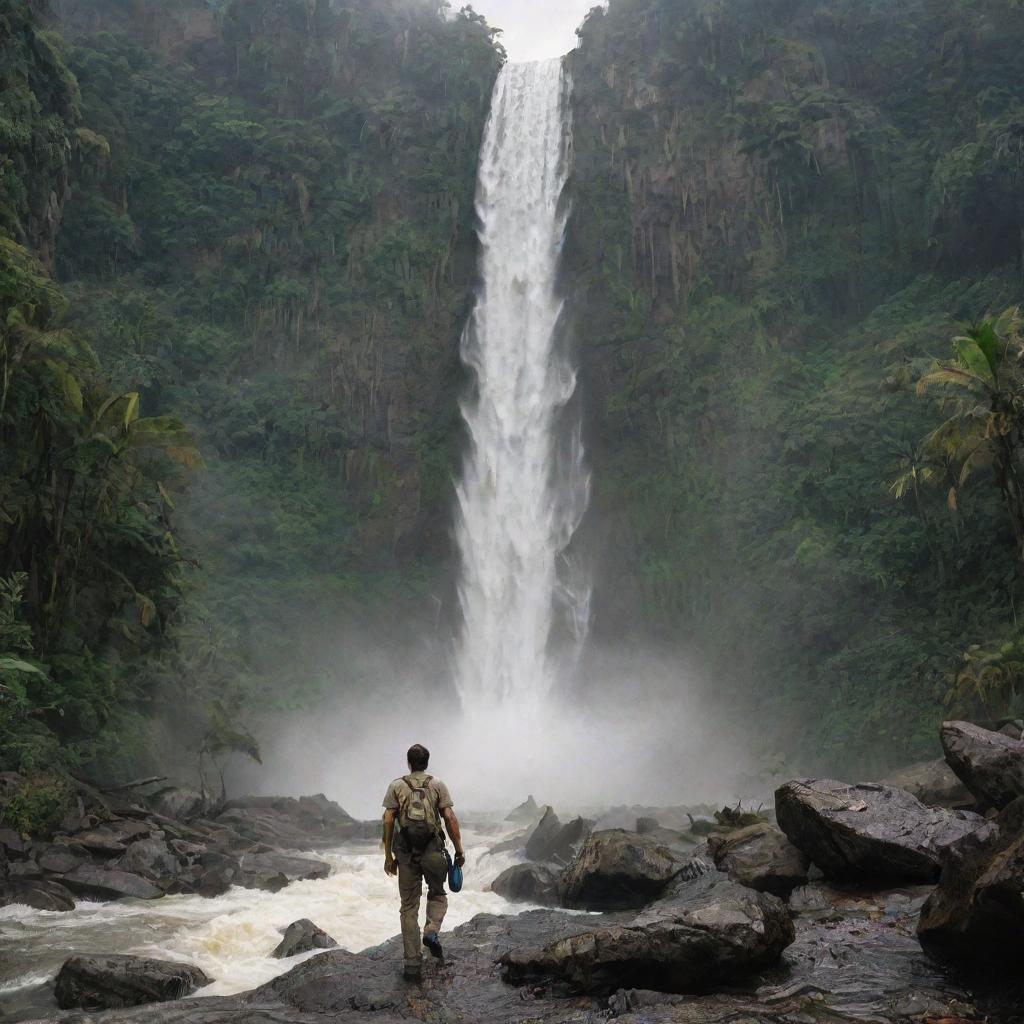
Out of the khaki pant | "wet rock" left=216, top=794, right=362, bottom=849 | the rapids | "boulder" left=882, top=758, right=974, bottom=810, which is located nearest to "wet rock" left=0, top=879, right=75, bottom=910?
the rapids

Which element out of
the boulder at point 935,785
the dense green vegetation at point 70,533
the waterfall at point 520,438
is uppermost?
the waterfall at point 520,438

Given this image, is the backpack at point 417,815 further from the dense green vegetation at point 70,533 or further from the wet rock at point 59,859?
the dense green vegetation at point 70,533

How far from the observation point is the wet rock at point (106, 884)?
13.0m

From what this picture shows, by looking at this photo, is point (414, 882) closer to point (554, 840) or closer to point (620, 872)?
point (620, 872)

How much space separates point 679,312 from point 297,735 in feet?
69.8

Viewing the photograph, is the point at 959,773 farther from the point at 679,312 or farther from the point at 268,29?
the point at 268,29

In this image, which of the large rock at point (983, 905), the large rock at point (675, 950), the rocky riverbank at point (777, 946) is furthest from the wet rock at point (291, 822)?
the large rock at point (983, 905)

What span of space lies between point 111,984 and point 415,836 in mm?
3459

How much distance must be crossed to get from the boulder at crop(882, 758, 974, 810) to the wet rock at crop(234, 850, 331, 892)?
8.83m

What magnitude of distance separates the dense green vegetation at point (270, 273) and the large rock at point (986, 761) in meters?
18.0

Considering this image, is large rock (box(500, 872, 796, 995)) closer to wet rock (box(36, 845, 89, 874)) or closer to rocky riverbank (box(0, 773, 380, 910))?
rocky riverbank (box(0, 773, 380, 910))

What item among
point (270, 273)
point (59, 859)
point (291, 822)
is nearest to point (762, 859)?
point (59, 859)

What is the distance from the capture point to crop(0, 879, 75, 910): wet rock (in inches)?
475

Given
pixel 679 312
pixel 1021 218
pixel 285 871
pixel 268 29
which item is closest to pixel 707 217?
pixel 679 312
